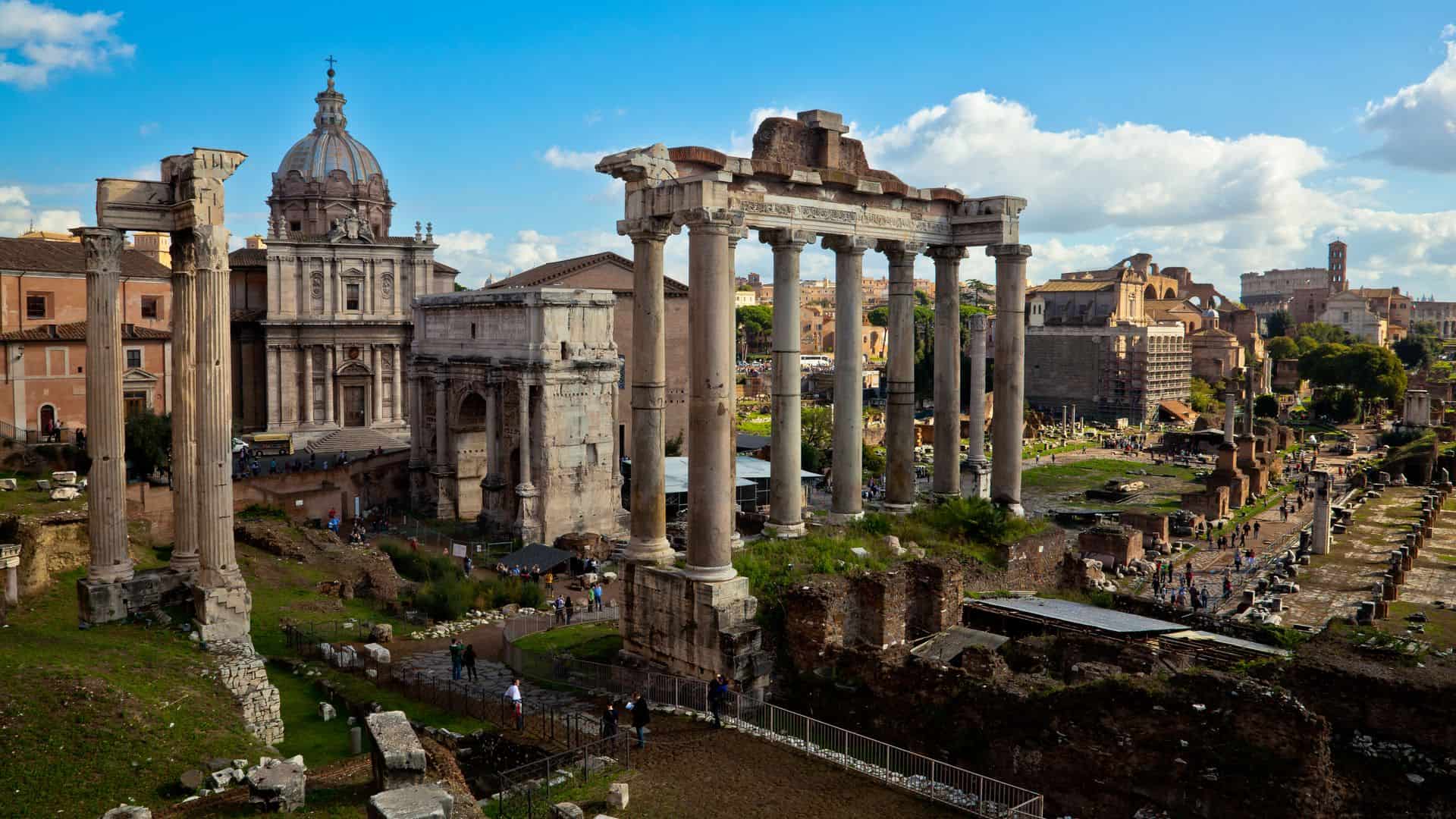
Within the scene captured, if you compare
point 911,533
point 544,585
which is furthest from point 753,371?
point 911,533

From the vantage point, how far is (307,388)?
4603 centimetres

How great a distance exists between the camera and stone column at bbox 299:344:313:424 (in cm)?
4588

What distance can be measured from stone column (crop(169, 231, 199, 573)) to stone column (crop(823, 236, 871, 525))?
9769mm

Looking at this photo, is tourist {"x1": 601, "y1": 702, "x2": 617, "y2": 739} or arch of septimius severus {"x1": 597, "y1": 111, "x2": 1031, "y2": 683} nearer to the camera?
tourist {"x1": 601, "y1": 702, "x2": 617, "y2": 739}

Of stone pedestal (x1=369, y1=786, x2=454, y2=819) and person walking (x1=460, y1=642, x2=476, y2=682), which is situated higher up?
stone pedestal (x1=369, y1=786, x2=454, y2=819)

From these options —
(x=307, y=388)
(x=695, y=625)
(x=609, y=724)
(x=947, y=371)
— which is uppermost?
(x=947, y=371)

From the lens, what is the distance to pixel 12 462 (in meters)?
29.7

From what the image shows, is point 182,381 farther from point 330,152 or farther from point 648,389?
point 330,152

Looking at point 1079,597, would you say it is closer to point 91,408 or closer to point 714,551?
point 714,551

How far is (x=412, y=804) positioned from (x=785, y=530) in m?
9.47

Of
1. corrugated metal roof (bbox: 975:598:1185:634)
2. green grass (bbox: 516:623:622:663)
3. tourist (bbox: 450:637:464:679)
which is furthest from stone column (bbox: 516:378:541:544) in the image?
corrugated metal roof (bbox: 975:598:1185:634)

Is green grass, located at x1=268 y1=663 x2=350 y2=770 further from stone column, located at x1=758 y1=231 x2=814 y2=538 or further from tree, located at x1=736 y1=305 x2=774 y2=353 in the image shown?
tree, located at x1=736 y1=305 x2=774 y2=353

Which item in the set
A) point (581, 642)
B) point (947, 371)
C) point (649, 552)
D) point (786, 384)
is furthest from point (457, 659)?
point (947, 371)

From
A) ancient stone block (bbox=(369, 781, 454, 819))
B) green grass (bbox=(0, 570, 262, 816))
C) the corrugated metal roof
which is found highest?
ancient stone block (bbox=(369, 781, 454, 819))
